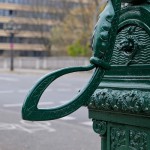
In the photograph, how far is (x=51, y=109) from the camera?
144cm

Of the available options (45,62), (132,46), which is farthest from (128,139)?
(45,62)

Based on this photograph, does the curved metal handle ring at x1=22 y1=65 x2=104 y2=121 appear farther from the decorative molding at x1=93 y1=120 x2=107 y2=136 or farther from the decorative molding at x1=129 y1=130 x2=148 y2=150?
the decorative molding at x1=93 y1=120 x2=107 y2=136

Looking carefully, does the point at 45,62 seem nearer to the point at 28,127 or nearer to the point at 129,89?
the point at 28,127

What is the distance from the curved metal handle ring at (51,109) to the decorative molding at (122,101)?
0.72ft

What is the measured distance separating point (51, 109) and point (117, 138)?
0.49m

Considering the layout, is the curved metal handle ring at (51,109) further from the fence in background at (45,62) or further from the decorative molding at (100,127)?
the fence in background at (45,62)

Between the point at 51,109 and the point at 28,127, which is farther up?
the point at 51,109

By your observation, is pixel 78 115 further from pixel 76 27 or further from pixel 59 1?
pixel 59 1

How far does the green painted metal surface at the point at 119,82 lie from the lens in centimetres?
150

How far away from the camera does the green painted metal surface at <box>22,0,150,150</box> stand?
150 centimetres

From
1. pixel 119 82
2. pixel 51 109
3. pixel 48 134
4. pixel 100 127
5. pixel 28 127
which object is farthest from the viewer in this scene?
pixel 28 127

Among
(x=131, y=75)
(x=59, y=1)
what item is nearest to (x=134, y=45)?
(x=131, y=75)

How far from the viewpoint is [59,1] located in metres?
57.7

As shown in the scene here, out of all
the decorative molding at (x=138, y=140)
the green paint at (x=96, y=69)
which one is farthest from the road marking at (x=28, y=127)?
the green paint at (x=96, y=69)
